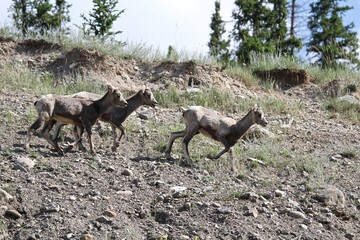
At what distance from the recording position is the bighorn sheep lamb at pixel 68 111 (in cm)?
821

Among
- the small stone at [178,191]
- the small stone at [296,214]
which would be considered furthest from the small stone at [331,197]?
the small stone at [178,191]

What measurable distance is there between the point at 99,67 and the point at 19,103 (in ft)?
12.4

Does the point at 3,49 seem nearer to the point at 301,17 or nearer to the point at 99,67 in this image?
the point at 99,67

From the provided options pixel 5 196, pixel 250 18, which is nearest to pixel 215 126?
pixel 5 196

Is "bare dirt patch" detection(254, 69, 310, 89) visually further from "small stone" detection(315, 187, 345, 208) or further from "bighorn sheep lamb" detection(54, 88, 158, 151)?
"small stone" detection(315, 187, 345, 208)

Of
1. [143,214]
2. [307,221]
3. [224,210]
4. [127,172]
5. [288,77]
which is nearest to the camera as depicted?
[143,214]

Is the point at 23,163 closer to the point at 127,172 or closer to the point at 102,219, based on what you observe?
the point at 127,172

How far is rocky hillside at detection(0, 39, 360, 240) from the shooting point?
6.21 meters

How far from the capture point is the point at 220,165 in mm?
9133

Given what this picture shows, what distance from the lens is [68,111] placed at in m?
8.46

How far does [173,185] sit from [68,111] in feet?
7.85

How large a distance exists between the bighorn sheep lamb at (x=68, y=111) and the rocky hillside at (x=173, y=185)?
39 cm

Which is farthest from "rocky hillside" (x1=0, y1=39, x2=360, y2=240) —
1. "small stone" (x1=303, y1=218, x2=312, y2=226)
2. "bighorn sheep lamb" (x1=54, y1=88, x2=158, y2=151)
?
"bighorn sheep lamb" (x1=54, y1=88, x2=158, y2=151)

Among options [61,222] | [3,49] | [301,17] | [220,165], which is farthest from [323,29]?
[61,222]
